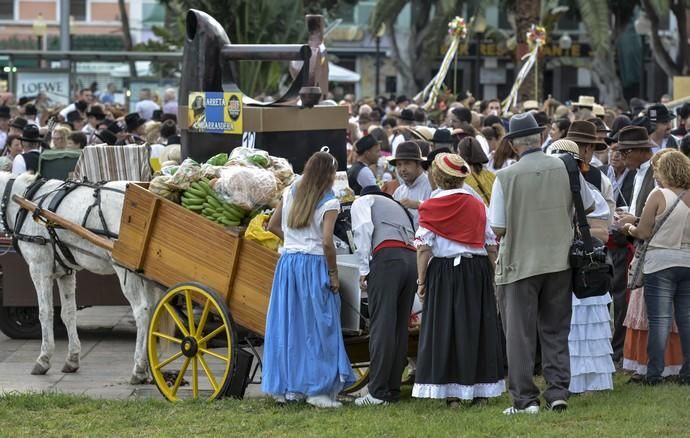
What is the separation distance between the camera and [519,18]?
35.7 metres

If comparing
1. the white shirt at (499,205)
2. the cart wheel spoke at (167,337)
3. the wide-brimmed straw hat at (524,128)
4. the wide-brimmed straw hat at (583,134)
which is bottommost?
the cart wheel spoke at (167,337)

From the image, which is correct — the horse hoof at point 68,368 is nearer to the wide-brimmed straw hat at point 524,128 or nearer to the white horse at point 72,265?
the white horse at point 72,265

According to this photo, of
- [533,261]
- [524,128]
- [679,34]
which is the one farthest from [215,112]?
[679,34]

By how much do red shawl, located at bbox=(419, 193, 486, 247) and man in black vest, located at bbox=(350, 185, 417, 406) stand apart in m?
0.36

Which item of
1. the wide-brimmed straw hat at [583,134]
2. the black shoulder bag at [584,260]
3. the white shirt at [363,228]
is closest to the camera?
the black shoulder bag at [584,260]

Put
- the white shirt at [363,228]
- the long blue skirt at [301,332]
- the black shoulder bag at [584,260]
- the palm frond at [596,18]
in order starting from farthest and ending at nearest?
the palm frond at [596,18] < the white shirt at [363,228] < the long blue skirt at [301,332] < the black shoulder bag at [584,260]

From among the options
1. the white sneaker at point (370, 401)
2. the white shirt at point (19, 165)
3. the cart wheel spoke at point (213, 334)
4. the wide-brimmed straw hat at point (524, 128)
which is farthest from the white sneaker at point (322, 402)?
the white shirt at point (19, 165)

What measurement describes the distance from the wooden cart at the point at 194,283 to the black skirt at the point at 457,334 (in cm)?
79

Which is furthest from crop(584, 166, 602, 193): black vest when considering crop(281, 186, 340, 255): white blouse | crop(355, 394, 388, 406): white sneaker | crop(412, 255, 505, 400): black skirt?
crop(355, 394, 388, 406): white sneaker

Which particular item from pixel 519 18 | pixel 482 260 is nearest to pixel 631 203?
pixel 482 260

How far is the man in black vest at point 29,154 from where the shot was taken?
14.3 metres

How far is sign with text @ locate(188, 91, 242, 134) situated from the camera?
11438 mm

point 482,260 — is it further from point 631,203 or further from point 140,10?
point 140,10

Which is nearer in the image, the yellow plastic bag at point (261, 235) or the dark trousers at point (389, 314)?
the dark trousers at point (389, 314)
